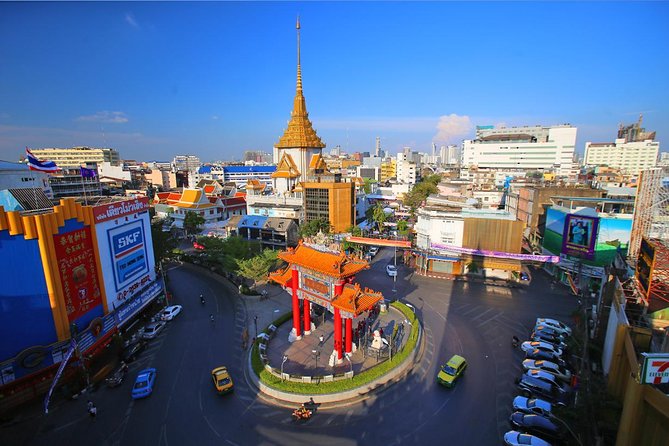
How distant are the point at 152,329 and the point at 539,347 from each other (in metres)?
31.0

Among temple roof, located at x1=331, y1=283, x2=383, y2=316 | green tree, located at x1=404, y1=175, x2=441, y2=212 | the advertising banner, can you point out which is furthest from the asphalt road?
green tree, located at x1=404, y1=175, x2=441, y2=212

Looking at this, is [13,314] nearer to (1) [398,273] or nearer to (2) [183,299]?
(2) [183,299]

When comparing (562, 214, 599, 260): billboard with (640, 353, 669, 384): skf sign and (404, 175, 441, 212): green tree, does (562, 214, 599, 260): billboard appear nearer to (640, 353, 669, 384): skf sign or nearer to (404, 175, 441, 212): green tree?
(640, 353, 669, 384): skf sign

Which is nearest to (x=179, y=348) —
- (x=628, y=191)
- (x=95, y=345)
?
(x=95, y=345)

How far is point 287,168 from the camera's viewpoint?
206 ft

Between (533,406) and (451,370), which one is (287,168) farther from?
(533,406)

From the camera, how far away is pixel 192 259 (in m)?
47.8

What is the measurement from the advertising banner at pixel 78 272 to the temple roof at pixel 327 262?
45.4 feet

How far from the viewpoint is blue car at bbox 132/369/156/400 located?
20.4 meters

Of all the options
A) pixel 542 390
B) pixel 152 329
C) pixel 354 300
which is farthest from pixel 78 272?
pixel 542 390

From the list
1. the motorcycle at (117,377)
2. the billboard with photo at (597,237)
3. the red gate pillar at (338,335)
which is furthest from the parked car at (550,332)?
→ the motorcycle at (117,377)

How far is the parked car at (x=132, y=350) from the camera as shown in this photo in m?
24.3

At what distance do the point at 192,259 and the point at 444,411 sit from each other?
131 feet

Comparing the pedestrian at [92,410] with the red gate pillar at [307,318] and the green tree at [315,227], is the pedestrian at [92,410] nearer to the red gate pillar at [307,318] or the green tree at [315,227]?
the red gate pillar at [307,318]
